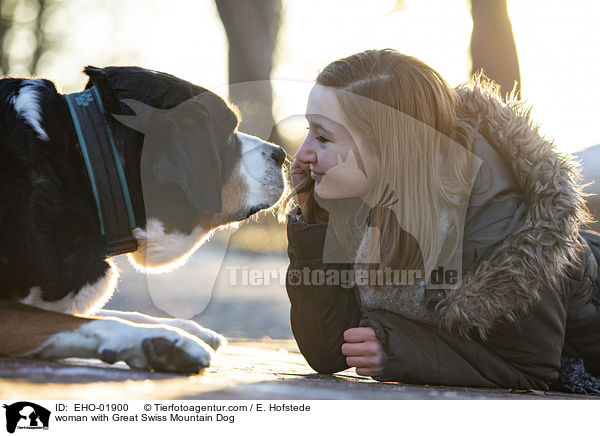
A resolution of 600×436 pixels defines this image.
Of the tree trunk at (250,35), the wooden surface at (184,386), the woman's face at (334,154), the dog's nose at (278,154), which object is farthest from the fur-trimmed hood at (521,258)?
the tree trunk at (250,35)

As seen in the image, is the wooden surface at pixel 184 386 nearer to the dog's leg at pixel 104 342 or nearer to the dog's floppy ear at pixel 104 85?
the dog's leg at pixel 104 342

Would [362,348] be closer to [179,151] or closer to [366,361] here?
[366,361]

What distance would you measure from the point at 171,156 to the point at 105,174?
219 millimetres

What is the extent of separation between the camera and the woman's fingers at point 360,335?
163 cm

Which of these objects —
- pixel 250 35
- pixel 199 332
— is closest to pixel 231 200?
pixel 199 332

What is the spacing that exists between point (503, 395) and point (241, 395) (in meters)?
0.72

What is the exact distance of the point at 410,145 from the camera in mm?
1783

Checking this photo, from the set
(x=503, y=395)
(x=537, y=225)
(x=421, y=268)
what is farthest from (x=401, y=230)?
(x=503, y=395)

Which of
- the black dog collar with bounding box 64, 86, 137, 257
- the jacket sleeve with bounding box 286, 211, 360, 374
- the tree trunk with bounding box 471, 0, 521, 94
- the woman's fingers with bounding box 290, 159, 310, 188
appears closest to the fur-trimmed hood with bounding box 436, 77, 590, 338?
the jacket sleeve with bounding box 286, 211, 360, 374

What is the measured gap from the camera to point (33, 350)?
4.78 ft

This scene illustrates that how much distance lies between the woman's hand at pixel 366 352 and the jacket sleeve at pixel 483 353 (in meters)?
0.02

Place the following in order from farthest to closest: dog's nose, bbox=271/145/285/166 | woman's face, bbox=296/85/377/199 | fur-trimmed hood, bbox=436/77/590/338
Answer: dog's nose, bbox=271/145/285/166 → woman's face, bbox=296/85/377/199 → fur-trimmed hood, bbox=436/77/590/338

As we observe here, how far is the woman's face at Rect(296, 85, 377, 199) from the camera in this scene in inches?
71.3

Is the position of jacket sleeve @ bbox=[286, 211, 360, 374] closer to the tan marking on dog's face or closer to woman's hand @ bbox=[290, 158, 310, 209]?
woman's hand @ bbox=[290, 158, 310, 209]
